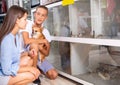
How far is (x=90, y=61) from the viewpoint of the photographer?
83.2 inches

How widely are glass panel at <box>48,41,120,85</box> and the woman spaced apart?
681mm

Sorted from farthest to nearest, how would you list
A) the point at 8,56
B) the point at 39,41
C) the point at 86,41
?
the point at 39,41
the point at 86,41
the point at 8,56

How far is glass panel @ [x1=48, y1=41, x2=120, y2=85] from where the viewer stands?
1.83 meters

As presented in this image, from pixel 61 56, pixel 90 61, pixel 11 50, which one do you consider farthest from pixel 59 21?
pixel 11 50

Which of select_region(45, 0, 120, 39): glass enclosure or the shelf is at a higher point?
select_region(45, 0, 120, 39): glass enclosure

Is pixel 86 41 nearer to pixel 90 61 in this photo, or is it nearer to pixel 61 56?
pixel 90 61

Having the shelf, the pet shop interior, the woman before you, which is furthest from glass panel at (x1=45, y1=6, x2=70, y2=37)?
the woman

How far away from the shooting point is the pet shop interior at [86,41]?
1.64 meters

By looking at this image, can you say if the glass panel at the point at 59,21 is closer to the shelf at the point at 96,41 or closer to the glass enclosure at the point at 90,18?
the glass enclosure at the point at 90,18

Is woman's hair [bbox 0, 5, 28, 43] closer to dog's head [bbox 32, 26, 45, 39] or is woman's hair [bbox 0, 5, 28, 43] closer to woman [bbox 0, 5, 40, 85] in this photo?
woman [bbox 0, 5, 40, 85]

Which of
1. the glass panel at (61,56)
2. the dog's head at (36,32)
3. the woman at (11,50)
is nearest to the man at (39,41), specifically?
the dog's head at (36,32)

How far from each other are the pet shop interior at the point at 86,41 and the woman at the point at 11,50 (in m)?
0.58

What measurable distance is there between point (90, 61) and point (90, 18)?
1.64ft

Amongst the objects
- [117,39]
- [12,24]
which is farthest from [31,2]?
[117,39]
